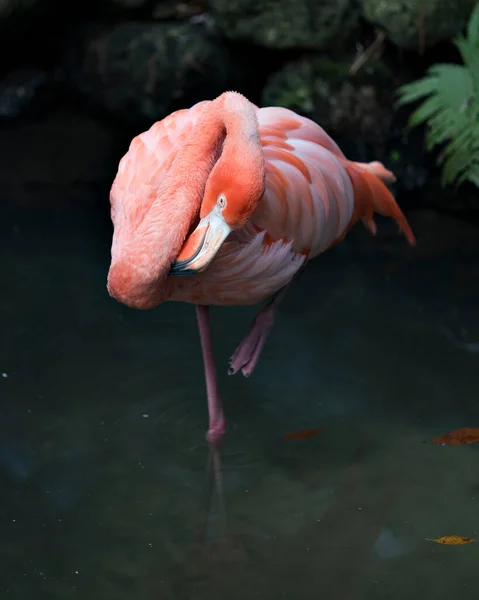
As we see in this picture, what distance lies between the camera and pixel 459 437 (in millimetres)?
3525

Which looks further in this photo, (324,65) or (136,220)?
(324,65)

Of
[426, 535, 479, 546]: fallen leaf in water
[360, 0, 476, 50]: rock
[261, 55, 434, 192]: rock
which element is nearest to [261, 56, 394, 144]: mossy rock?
[261, 55, 434, 192]: rock

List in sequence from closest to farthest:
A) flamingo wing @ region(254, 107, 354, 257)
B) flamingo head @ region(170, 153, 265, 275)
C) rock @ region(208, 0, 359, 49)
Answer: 1. flamingo head @ region(170, 153, 265, 275)
2. flamingo wing @ region(254, 107, 354, 257)
3. rock @ region(208, 0, 359, 49)

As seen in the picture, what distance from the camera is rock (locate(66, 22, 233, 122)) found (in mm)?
5434

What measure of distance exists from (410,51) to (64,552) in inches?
145

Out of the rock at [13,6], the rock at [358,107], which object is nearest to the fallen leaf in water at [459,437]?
the rock at [358,107]

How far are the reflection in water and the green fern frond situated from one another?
0.48m

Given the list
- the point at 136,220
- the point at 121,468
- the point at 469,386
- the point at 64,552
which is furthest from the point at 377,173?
the point at 64,552

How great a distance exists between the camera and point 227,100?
9.75 ft

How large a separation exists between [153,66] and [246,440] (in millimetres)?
2667

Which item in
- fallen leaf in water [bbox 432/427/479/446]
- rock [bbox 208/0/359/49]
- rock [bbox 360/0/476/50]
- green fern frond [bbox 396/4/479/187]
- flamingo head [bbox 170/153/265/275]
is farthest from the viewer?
rock [bbox 208/0/359/49]

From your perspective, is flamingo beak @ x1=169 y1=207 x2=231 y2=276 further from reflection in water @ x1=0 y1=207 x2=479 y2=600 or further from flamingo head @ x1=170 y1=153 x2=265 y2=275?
reflection in water @ x1=0 y1=207 x2=479 y2=600

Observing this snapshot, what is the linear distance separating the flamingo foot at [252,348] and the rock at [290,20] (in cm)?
233

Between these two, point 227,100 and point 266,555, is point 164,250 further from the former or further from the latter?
point 266,555
